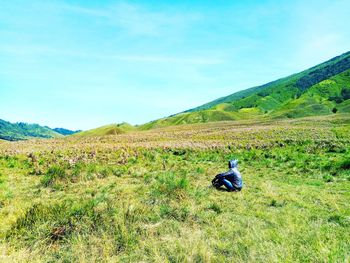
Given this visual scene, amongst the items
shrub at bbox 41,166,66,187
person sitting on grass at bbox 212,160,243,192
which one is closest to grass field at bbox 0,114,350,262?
shrub at bbox 41,166,66,187

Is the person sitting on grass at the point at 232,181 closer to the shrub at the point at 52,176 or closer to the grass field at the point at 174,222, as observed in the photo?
the grass field at the point at 174,222

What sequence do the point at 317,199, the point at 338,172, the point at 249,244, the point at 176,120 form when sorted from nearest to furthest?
the point at 249,244, the point at 317,199, the point at 338,172, the point at 176,120

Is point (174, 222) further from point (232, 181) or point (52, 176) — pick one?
point (52, 176)

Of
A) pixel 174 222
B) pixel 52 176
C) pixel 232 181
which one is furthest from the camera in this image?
pixel 52 176

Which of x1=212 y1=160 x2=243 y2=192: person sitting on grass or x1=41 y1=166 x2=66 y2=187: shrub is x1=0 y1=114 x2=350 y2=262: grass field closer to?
x1=41 y1=166 x2=66 y2=187: shrub

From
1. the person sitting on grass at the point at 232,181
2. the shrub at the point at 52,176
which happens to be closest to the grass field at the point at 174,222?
the shrub at the point at 52,176

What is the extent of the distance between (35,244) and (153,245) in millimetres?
2541

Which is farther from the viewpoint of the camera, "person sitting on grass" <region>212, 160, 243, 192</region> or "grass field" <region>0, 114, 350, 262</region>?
"person sitting on grass" <region>212, 160, 243, 192</region>

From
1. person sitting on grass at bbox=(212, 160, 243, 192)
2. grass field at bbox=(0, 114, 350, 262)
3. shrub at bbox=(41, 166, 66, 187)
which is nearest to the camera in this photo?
grass field at bbox=(0, 114, 350, 262)

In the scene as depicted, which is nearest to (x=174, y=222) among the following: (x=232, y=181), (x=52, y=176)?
(x=232, y=181)

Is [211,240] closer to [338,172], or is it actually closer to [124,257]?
[124,257]

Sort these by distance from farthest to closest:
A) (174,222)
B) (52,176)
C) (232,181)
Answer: (52,176) → (232,181) → (174,222)

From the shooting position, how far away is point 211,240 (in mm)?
6367

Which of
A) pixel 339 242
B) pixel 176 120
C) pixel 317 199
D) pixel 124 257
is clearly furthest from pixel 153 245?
pixel 176 120
